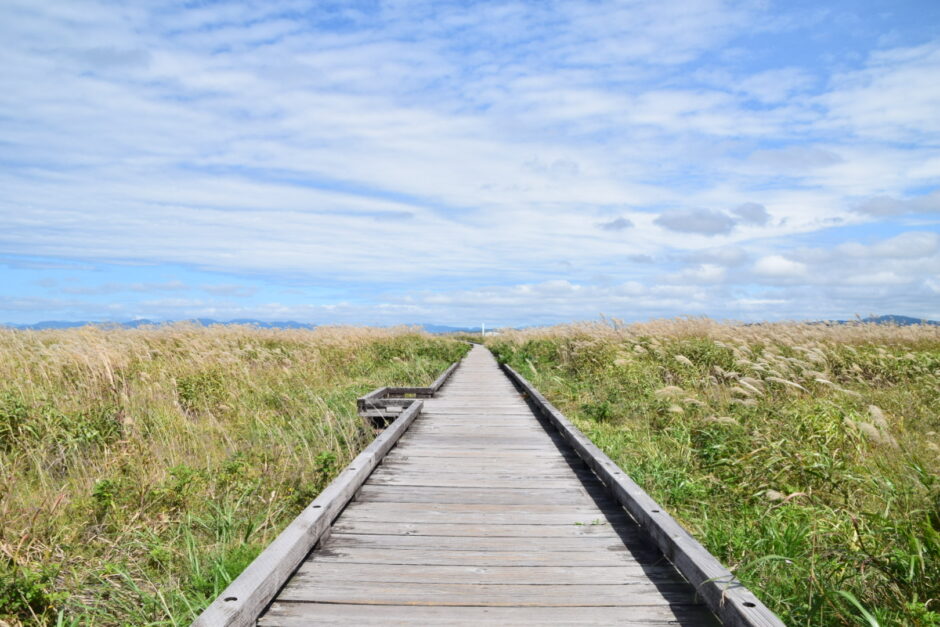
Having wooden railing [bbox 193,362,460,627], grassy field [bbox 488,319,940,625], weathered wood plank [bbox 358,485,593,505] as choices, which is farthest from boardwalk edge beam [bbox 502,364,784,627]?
wooden railing [bbox 193,362,460,627]

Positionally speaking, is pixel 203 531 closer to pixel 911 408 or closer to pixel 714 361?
pixel 911 408

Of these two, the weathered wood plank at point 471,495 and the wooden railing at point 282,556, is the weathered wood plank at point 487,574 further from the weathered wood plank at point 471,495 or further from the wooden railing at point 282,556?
the weathered wood plank at point 471,495

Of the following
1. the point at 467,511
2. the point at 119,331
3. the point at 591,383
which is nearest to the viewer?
the point at 467,511

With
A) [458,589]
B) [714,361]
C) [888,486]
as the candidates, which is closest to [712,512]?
[888,486]

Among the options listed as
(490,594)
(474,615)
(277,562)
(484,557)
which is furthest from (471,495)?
(277,562)

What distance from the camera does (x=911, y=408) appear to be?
824 cm

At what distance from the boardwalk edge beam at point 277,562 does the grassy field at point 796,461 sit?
2.44 metres

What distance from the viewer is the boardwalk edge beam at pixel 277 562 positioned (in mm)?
2538

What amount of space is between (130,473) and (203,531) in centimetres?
215

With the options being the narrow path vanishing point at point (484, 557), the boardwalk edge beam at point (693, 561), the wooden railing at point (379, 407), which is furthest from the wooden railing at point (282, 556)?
the wooden railing at point (379, 407)

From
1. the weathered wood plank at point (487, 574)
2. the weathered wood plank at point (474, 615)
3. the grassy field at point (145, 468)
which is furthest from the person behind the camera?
the grassy field at point (145, 468)

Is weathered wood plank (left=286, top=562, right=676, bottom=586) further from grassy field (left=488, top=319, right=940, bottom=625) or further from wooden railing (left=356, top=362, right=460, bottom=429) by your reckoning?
wooden railing (left=356, top=362, right=460, bottom=429)

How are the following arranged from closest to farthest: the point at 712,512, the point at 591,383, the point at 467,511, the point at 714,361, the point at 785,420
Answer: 1. the point at 467,511
2. the point at 712,512
3. the point at 785,420
4. the point at 714,361
5. the point at 591,383

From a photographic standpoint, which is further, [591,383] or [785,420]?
[591,383]
